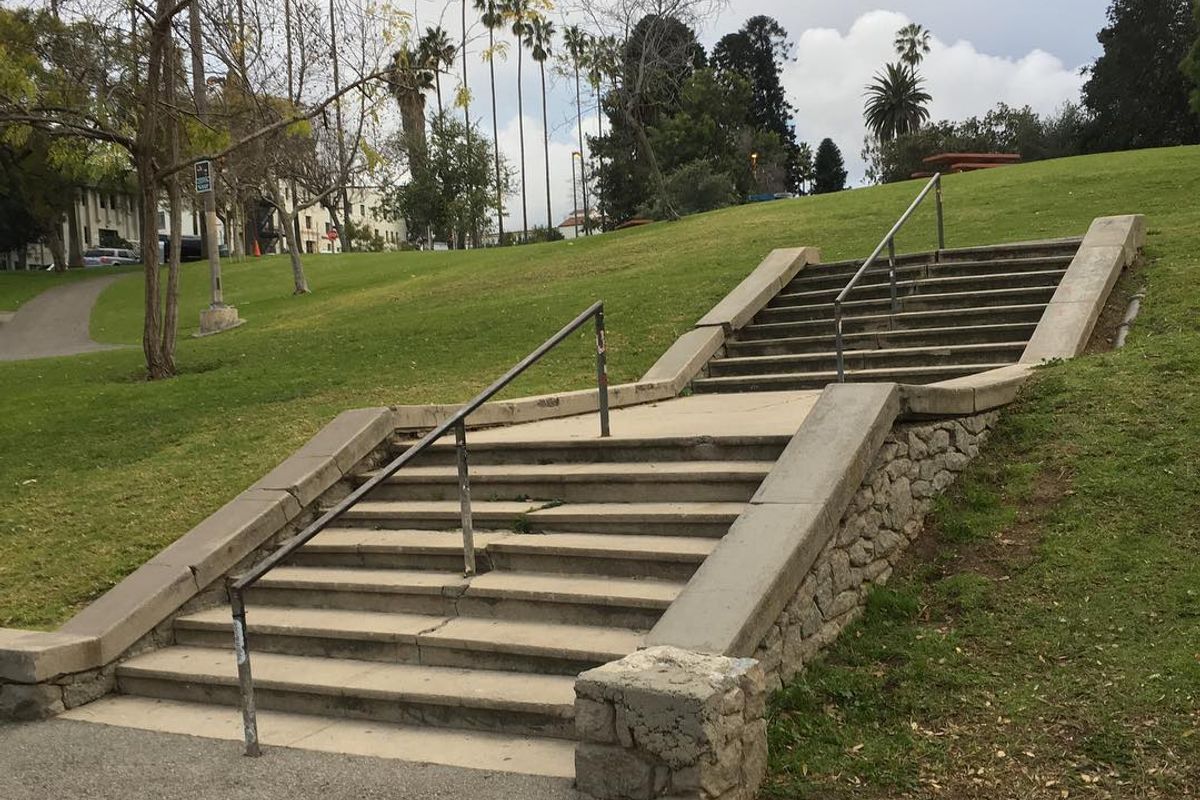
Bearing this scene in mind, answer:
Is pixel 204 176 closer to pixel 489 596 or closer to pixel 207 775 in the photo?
pixel 489 596

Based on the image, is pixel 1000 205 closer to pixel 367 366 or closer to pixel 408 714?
pixel 367 366

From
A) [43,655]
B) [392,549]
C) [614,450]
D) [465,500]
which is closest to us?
[43,655]

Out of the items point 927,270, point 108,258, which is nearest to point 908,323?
point 927,270

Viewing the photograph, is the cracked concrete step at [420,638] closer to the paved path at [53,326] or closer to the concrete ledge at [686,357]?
the concrete ledge at [686,357]

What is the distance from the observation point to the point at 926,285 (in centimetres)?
1066

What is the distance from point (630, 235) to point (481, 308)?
9.56 metres

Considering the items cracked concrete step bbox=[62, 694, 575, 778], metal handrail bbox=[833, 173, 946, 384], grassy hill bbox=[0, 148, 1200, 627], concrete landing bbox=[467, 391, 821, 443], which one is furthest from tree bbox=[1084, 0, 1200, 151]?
cracked concrete step bbox=[62, 694, 575, 778]

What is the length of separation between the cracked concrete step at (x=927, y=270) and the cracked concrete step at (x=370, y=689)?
6.93 meters

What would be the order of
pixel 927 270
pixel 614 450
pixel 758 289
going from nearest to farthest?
pixel 614 450 < pixel 927 270 < pixel 758 289

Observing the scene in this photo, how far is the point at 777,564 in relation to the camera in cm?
459

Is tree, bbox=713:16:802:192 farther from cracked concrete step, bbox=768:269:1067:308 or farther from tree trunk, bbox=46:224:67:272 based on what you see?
cracked concrete step, bbox=768:269:1067:308

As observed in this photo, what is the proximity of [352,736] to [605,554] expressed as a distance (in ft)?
5.03

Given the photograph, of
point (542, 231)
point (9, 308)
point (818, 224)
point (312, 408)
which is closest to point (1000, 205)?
point (818, 224)

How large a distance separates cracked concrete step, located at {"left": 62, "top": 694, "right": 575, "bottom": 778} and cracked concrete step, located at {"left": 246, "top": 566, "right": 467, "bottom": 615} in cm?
88
